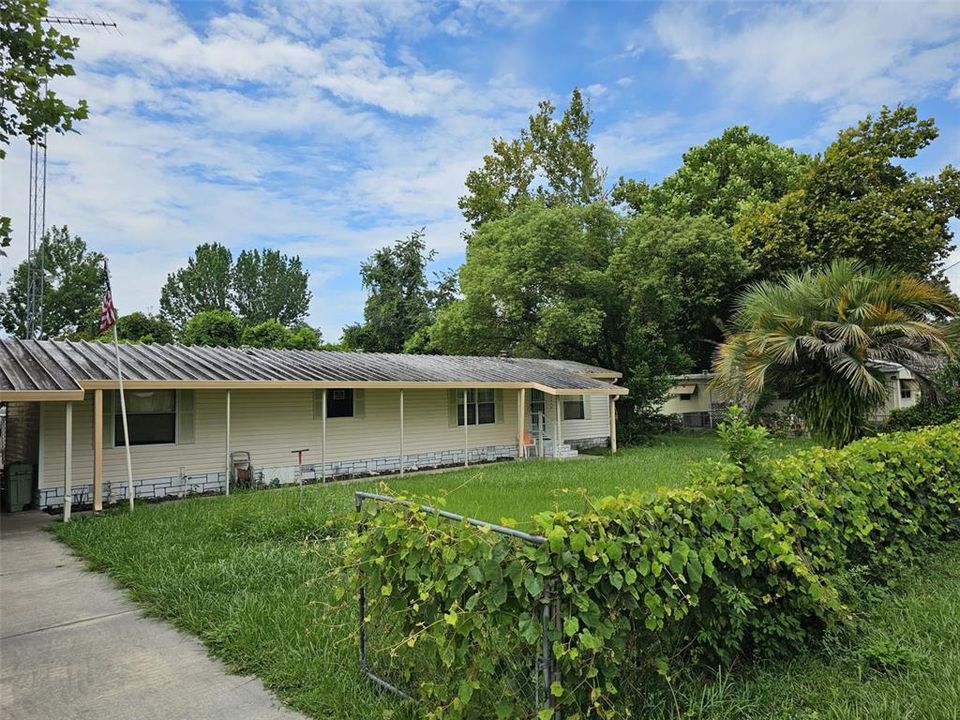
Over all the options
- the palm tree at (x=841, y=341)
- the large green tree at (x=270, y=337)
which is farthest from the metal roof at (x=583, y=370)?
the large green tree at (x=270, y=337)

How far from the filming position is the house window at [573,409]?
1912 cm

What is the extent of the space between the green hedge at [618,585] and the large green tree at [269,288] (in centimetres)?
5160

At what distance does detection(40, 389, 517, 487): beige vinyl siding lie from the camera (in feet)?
34.1

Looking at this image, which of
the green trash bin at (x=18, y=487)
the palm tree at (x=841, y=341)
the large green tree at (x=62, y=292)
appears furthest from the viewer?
the large green tree at (x=62, y=292)

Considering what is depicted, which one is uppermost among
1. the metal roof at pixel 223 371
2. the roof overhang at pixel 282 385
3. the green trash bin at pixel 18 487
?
the metal roof at pixel 223 371

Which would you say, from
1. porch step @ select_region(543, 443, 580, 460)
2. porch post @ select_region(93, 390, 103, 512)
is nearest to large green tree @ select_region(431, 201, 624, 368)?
porch step @ select_region(543, 443, 580, 460)

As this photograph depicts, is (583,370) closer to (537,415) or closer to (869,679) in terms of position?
(537,415)

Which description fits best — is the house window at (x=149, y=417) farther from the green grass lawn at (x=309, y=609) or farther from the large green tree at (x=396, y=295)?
the large green tree at (x=396, y=295)

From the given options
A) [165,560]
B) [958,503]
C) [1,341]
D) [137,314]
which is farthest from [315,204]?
[137,314]

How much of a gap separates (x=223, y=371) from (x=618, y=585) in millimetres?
10574

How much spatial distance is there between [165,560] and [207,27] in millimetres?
8096

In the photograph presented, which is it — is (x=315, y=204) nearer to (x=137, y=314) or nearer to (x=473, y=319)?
(x=473, y=319)

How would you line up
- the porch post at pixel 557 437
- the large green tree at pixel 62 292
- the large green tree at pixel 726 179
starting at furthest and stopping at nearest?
the large green tree at pixel 62 292, the large green tree at pixel 726 179, the porch post at pixel 557 437

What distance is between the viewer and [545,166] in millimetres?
29766
